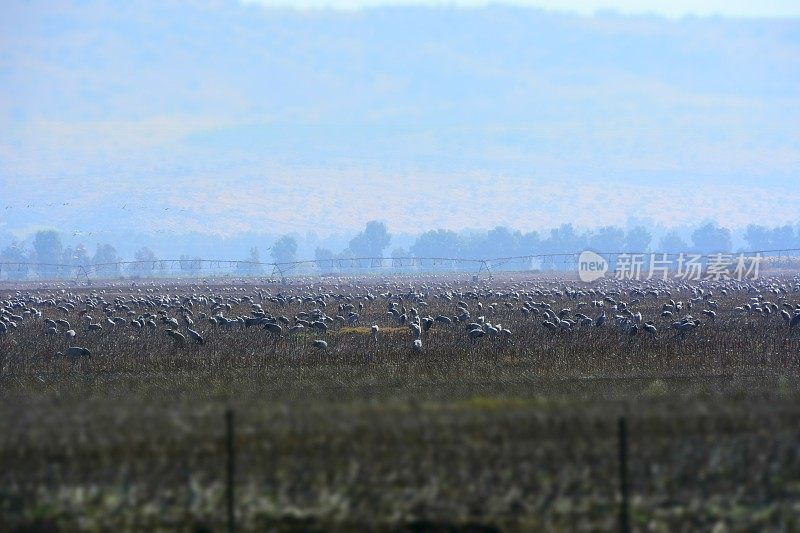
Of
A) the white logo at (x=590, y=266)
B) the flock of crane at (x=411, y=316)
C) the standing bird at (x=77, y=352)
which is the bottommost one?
the standing bird at (x=77, y=352)

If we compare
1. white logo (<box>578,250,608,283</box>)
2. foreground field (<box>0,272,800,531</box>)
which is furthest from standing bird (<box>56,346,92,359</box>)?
white logo (<box>578,250,608,283</box>)

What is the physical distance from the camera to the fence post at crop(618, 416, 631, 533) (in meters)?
11.8

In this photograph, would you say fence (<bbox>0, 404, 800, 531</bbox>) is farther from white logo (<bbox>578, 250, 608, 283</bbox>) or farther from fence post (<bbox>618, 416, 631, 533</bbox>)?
white logo (<bbox>578, 250, 608, 283</bbox>)

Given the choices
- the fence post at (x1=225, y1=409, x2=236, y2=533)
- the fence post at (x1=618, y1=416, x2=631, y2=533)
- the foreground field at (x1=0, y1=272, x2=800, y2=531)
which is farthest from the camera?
the foreground field at (x1=0, y1=272, x2=800, y2=531)

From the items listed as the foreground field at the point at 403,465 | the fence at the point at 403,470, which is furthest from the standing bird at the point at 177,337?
the fence at the point at 403,470

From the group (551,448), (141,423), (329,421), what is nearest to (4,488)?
(141,423)

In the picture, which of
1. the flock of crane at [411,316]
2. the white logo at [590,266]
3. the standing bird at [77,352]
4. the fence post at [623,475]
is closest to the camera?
the fence post at [623,475]

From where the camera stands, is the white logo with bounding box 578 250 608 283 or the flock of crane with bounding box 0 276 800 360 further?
the white logo with bounding box 578 250 608 283

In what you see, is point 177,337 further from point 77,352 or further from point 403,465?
point 403,465

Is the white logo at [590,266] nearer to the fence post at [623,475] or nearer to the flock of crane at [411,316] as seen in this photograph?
the flock of crane at [411,316]

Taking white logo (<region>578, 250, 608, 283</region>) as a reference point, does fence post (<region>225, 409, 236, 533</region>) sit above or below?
below

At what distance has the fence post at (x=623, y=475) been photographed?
38.8 ft

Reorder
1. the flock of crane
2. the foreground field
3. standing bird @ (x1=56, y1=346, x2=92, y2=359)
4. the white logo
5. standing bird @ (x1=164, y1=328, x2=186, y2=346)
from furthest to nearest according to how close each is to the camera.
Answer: the white logo < the flock of crane < standing bird @ (x1=164, y1=328, x2=186, y2=346) < standing bird @ (x1=56, y1=346, x2=92, y2=359) < the foreground field

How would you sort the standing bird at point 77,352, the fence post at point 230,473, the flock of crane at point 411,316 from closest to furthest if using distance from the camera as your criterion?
the fence post at point 230,473 < the standing bird at point 77,352 < the flock of crane at point 411,316
